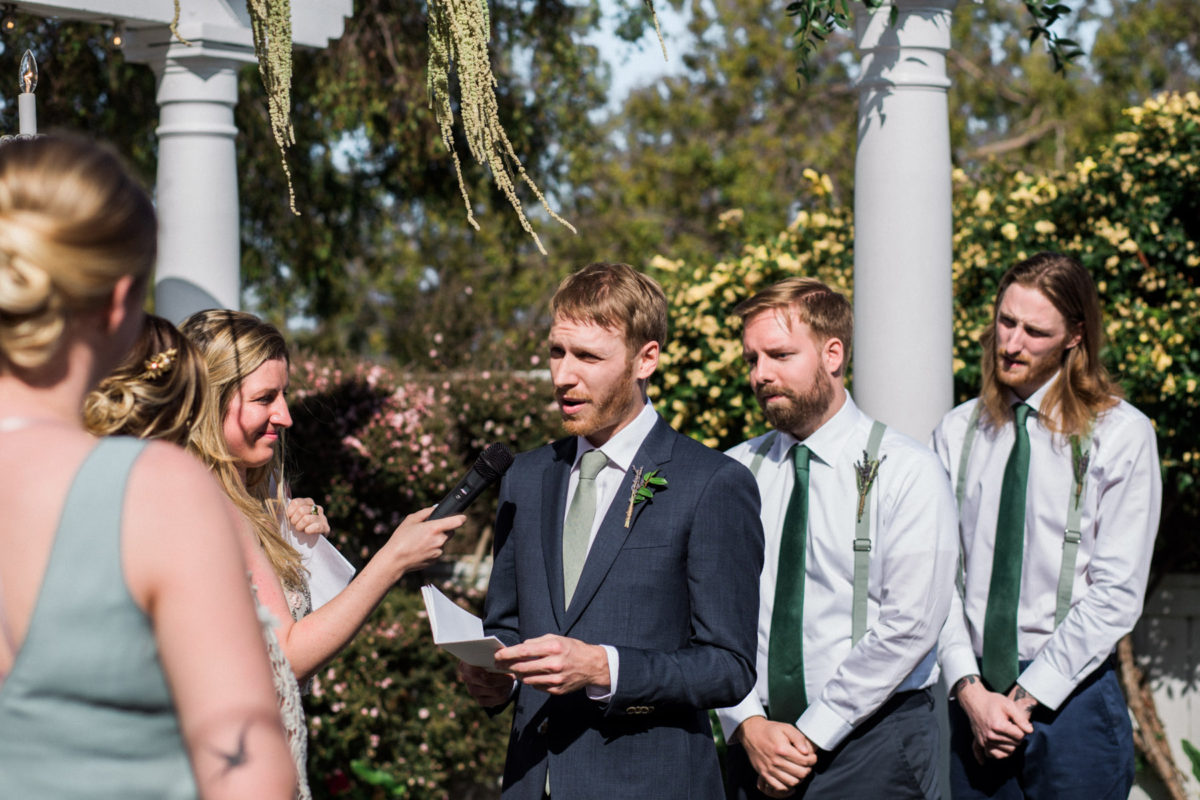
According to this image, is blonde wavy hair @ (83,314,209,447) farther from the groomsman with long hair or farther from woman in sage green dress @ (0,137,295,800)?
the groomsman with long hair

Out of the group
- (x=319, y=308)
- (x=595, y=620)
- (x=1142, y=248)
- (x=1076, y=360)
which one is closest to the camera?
(x=595, y=620)

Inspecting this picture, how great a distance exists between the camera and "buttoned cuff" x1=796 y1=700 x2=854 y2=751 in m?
3.23

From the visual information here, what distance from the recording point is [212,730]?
1.33 m

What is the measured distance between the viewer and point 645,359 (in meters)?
3.06

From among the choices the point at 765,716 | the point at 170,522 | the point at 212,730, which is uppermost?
the point at 170,522

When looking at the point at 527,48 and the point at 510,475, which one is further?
the point at 527,48

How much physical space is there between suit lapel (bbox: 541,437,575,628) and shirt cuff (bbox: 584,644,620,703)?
0.23m

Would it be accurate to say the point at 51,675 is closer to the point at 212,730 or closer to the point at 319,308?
the point at 212,730

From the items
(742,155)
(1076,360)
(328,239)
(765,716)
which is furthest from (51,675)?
(742,155)

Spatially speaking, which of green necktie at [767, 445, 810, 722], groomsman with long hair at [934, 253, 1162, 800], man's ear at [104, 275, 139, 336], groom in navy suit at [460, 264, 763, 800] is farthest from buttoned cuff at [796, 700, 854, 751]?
man's ear at [104, 275, 139, 336]

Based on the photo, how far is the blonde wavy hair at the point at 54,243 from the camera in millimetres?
1350

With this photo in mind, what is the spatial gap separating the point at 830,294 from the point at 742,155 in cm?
1464

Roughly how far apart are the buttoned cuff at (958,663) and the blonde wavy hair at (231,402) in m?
1.99

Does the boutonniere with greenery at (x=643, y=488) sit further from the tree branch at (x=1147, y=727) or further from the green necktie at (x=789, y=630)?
the tree branch at (x=1147, y=727)
